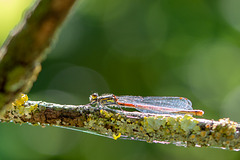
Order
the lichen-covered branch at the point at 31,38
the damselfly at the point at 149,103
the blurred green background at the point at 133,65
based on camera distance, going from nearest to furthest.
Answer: the lichen-covered branch at the point at 31,38 → the damselfly at the point at 149,103 → the blurred green background at the point at 133,65

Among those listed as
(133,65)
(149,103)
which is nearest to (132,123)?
(149,103)

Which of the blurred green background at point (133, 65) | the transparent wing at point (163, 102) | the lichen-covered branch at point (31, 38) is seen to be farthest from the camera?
the blurred green background at point (133, 65)

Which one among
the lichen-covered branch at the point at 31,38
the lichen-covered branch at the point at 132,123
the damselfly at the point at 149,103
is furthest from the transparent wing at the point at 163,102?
the lichen-covered branch at the point at 31,38

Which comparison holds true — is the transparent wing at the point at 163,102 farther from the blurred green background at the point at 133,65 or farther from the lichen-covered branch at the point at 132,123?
the blurred green background at the point at 133,65

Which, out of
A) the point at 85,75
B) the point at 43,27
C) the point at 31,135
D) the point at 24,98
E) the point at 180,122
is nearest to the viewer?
A: the point at 43,27

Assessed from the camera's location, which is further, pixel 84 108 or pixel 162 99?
pixel 162 99

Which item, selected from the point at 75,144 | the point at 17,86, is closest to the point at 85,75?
the point at 75,144

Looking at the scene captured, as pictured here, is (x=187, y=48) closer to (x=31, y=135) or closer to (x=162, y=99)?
(x=31, y=135)
